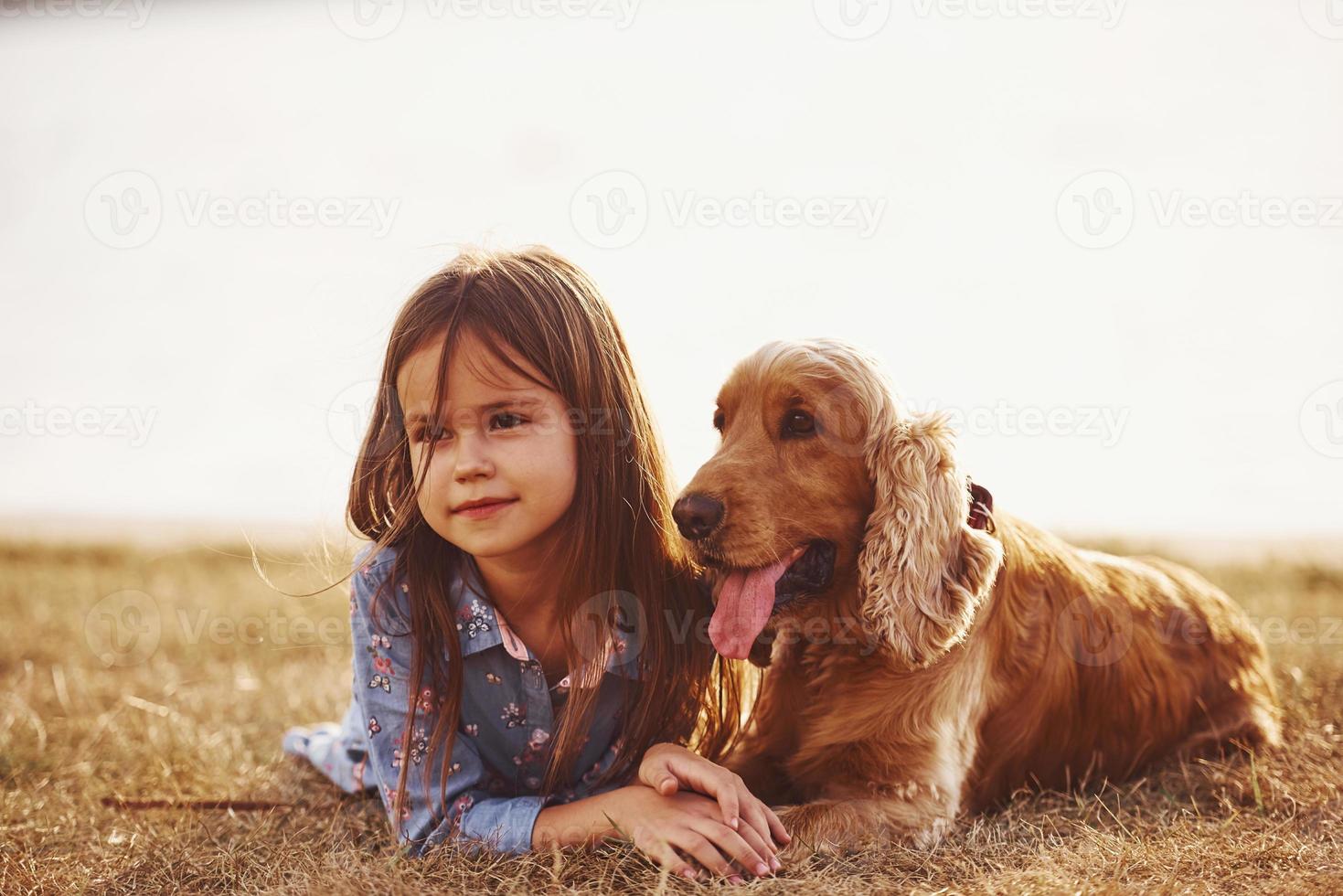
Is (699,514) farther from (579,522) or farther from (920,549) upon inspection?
(920,549)

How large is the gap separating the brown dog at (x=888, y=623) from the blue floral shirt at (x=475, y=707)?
0.43 metres

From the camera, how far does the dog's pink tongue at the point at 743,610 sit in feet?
8.00

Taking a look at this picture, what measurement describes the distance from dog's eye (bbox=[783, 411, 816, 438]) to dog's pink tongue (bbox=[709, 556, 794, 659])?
1.06 ft

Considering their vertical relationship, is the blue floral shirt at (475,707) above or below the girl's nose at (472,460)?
below

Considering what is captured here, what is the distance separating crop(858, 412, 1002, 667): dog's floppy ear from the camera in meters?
2.42

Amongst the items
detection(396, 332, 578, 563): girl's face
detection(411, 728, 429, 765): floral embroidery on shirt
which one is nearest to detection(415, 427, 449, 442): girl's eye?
detection(396, 332, 578, 563): girl's face

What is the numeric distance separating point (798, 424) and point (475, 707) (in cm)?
A: 110

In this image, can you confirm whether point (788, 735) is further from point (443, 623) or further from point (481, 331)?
point (481, 331)

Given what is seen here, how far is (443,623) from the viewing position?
2611 mm

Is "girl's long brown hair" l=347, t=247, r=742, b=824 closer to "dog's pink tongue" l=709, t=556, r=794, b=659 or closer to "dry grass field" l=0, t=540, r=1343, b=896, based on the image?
"dog's pink tongue" l=709, t=556, r=794, b=659

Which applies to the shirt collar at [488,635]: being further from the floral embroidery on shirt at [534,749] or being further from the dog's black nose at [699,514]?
the dog's black nose at [699,514]

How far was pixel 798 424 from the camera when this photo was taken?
2574 millimetres

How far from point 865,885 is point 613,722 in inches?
34.0

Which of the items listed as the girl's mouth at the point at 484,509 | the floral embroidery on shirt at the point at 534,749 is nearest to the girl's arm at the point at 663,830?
the floral embroidery on shirt at the point at 534,749
